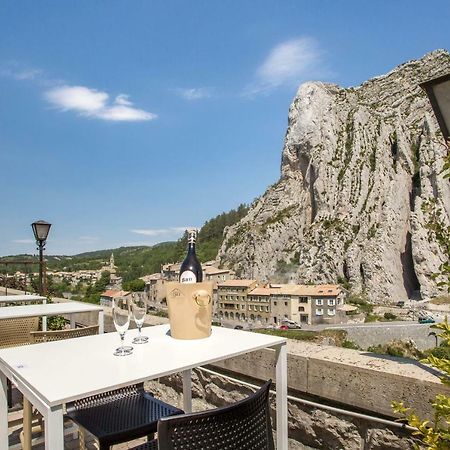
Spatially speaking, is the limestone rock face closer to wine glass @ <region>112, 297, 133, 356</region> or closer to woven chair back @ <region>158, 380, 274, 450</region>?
wine glass @ <region>112, 297, 133, 356</region>

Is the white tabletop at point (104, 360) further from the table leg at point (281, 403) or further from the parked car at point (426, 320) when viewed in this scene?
the parked car at point (426, 320)

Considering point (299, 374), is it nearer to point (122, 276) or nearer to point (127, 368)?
point (127, 368)

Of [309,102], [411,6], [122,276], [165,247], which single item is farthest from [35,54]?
[165,247]

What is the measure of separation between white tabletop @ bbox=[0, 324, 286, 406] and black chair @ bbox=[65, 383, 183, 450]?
1.03 ft

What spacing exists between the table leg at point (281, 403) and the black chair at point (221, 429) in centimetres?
39

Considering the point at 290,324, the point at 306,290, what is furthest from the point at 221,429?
the point at 306,290

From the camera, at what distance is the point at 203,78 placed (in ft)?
45.3

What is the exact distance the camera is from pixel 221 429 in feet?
3.10

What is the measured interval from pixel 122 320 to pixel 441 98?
143 centimetres

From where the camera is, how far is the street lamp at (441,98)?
1.22 metres

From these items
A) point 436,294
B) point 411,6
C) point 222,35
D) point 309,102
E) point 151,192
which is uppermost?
point 309,102

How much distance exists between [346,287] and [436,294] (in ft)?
27.3

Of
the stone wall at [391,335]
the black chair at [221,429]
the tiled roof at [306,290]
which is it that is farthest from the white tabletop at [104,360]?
the tiled roof at [306,290]

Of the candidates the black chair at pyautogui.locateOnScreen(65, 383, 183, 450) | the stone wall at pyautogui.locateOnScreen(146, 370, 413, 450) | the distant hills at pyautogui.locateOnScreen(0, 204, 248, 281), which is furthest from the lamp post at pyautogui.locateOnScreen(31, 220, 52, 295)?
the distant hills at pyautogui.locateOnScreen(0, 204, 248, 281)
